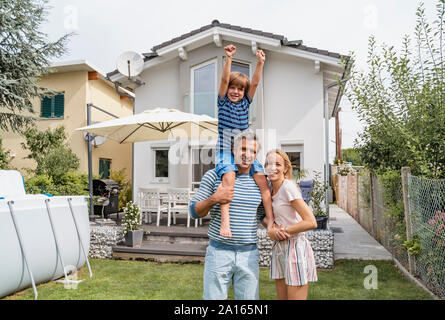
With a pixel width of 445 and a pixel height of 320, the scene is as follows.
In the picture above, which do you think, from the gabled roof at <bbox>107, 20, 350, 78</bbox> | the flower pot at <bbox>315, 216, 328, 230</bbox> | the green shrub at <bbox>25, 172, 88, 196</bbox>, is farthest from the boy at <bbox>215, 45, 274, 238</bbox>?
the green shrub at <bbox>25, 172, 88, 196</bbox>

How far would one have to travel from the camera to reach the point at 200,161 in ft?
33.1

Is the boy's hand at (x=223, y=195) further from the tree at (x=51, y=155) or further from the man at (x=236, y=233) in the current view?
the tree at (x=51, y=155)

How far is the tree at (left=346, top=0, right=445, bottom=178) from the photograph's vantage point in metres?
4.22

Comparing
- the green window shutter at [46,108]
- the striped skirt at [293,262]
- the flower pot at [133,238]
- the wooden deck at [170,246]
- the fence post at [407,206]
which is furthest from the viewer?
the green window shutter at [46,108]

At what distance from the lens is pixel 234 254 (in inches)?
78.7

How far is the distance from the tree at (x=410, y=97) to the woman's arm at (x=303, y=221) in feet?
9.39

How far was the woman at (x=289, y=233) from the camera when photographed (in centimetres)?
207

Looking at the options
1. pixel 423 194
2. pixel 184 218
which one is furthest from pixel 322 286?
pixel 184 218

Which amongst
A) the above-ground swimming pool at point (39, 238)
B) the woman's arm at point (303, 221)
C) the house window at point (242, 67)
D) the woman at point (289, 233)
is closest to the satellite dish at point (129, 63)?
the house window at point (242, 67)

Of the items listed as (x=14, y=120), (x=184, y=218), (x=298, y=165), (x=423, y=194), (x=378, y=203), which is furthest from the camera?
(x=14, y=120)
